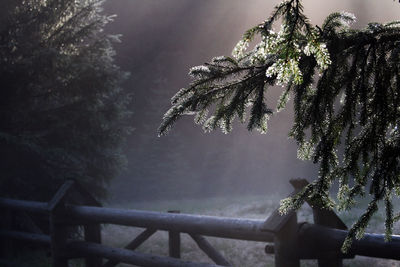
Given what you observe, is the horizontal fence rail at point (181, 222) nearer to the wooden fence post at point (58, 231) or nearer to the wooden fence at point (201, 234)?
the wooden fence at point (201, 234)

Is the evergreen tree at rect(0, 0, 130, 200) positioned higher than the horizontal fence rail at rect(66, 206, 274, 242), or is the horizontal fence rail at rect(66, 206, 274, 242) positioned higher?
the evergreen tree at rect(0, 0, 130, 200)

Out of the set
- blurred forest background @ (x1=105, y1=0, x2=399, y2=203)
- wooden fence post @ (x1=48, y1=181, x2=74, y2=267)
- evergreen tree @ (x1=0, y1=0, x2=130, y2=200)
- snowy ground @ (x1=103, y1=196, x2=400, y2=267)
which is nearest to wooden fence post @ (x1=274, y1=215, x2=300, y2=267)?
wooden fence post @ (x1=48, y1=181, x2=74, y2=267)

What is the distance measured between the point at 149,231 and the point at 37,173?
5.70 m

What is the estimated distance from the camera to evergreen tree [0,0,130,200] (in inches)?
401

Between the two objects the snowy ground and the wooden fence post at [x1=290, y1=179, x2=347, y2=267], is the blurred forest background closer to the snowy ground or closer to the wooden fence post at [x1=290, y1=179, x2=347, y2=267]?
the snowy ground

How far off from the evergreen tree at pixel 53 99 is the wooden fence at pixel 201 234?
5.95ft

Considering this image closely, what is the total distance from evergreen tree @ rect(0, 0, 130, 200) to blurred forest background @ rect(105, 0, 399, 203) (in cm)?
1473

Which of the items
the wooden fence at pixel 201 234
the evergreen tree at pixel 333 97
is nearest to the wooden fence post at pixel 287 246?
the wooden fence at pixel 201 234

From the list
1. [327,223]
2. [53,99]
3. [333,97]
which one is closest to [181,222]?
[327,223]

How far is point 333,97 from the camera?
8.60ft

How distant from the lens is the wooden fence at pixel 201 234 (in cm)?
401

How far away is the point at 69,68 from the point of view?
1062 cm

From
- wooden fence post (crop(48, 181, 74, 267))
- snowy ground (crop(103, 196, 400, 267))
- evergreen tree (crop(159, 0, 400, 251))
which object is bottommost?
snowy ground (crop(103, 196, 400, 267))

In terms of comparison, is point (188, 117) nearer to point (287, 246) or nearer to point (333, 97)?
point (287, 246)
